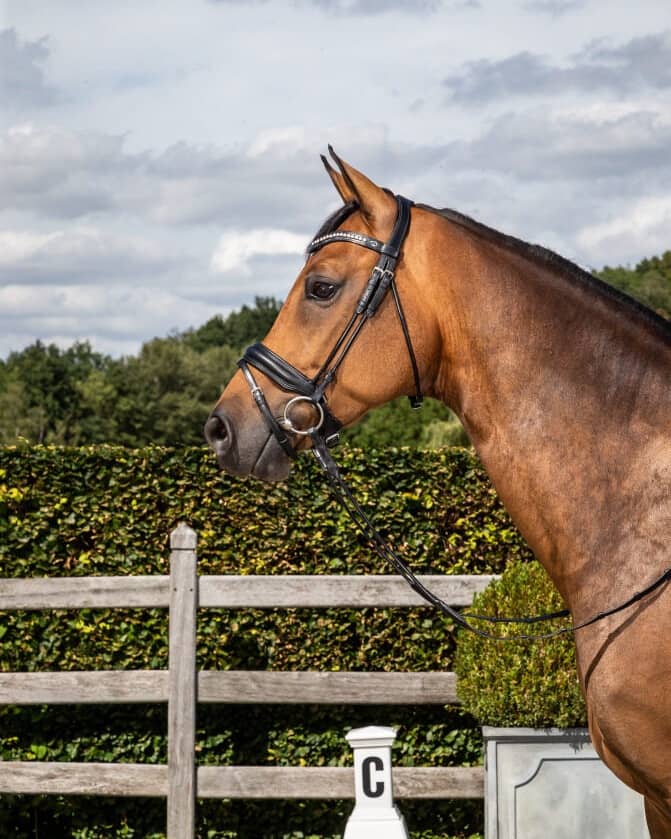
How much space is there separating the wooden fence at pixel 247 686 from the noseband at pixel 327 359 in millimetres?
2667

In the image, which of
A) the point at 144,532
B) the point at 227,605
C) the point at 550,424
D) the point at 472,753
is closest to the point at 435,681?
the point at 472,753

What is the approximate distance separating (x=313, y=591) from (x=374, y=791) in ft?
4.58

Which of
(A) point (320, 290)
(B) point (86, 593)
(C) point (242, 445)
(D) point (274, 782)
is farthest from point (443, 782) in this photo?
(A) point (320, 290)

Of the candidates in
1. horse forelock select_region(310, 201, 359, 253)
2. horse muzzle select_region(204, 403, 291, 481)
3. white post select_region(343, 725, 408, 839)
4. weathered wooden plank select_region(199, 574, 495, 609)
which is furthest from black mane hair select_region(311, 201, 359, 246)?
weathered wooden plank select_region(199, 574, 495, 609)

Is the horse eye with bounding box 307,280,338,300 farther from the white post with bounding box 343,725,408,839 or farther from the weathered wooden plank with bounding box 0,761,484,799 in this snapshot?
the weathered wooden plank with bounding box 0,761,484,799

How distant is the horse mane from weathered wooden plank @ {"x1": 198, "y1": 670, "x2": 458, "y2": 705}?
3.12 meters

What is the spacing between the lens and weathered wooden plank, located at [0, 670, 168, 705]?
225 inches

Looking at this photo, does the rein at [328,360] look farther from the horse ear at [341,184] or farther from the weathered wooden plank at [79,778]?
the weathered wooden plank at [79,778]

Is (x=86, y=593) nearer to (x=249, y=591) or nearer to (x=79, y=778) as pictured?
(x=249, y=591)

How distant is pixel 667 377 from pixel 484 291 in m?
0.56

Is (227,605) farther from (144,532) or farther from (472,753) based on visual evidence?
(472,753)

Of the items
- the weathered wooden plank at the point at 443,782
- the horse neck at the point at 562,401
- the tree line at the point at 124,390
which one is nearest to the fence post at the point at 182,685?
the weathered wooden plank at the point at 443,782

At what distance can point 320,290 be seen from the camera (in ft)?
10.0

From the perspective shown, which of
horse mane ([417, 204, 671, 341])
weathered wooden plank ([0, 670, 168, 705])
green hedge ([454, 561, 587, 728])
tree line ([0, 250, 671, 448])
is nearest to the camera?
horse mane ([417, 204, 671, 341])
